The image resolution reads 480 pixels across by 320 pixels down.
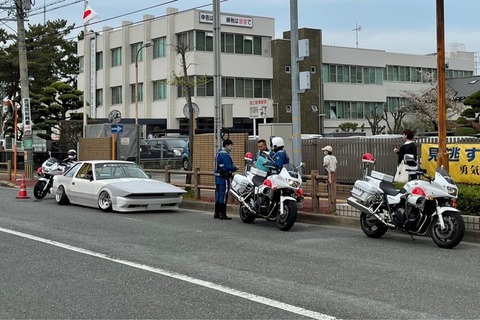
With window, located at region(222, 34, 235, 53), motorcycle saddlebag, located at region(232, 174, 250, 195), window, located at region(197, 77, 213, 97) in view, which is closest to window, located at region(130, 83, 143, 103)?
window, located at region(197, 77, 213, 97)

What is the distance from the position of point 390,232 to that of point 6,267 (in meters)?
6.92

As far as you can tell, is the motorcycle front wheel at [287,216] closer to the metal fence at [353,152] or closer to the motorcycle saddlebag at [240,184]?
the motorcycle saddlebag at [240,184]

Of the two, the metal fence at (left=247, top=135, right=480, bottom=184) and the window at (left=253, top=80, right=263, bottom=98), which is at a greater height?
the window at (left=253, top=80, right=263, bottom=98)

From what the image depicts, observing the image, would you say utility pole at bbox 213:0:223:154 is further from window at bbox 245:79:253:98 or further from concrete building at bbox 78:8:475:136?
window at bbox 245:79:253:98

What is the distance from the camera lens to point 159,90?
49.7m

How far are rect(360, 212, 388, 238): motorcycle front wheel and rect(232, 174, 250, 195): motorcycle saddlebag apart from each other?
2972mm

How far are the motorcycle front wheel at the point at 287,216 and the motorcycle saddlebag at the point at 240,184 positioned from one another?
1.44 meters

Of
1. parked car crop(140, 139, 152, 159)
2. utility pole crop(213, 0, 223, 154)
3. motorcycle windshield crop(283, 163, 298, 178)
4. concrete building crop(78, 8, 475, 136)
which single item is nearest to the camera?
motorcycle windshield crop(283, 163, 298, 178)

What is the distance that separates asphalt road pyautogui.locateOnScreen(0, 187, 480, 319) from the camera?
20.0ft

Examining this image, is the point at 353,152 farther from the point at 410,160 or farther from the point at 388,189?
the point at 410,160

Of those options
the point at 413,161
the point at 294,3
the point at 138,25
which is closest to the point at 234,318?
the point at 413,161

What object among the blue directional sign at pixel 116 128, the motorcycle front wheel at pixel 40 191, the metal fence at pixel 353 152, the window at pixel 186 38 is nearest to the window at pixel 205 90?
the window at pixel 186 38

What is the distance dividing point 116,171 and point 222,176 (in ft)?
12.9

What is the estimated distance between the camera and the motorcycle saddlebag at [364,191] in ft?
35.2
